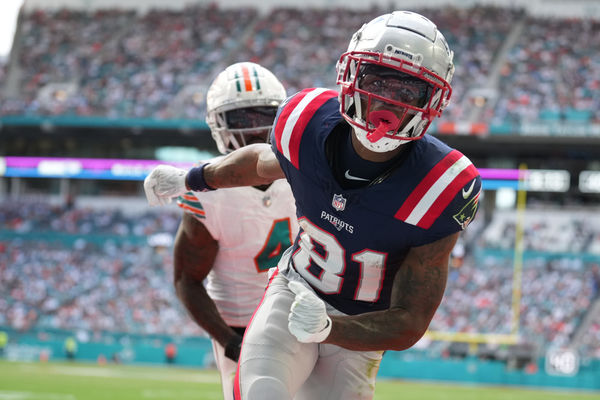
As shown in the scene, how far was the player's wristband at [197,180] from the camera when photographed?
325 centimetres

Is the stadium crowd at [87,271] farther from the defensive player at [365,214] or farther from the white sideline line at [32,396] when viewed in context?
the defensive player at [365,214]

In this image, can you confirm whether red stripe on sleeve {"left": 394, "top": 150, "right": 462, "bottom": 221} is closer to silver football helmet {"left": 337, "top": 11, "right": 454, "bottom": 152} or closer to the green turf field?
silver football helmet {"left": 337, "top": 11, "right": 454, "bottom": 152}

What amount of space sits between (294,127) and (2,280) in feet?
72.2

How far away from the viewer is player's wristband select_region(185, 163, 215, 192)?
3252mm

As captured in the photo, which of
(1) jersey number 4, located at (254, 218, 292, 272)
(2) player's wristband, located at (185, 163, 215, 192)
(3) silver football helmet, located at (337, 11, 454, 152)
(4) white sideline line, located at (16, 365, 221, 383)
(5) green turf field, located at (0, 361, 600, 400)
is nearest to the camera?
(3) silver football helmet, located at (337, 11, 454, 152)

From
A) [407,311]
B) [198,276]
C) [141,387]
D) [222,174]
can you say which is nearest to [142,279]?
[141,387]

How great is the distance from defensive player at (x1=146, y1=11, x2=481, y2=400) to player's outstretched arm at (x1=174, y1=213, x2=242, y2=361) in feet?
3.30

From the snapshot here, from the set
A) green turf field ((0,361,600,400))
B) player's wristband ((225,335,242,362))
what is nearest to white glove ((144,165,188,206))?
player's wristband ((225,335,242,362))

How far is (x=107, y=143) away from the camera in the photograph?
86.3 feet

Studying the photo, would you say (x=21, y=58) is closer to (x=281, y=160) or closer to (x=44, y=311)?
(x=44, y=311)

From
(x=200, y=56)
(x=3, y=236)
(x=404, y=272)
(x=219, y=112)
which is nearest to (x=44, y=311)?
(x=3, y=236)

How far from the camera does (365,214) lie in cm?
265

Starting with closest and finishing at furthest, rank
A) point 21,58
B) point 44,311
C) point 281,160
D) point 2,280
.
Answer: point 281,160, point 44,311, point 2,280, point 21,58

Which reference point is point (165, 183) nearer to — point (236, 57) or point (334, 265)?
point (334, 265)
